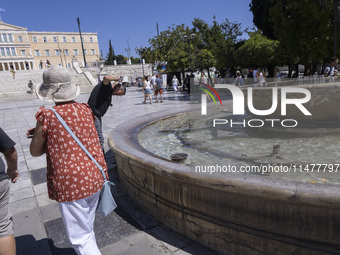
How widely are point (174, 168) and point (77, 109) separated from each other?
3.66ft

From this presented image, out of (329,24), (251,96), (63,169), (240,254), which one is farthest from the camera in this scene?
(329,24)

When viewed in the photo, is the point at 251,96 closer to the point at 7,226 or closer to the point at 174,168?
the point at 174,168

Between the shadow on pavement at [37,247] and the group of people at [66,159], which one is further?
the shadow on pavement at [37,247]

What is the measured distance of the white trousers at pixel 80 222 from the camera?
201cm

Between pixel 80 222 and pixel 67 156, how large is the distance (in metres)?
0.53

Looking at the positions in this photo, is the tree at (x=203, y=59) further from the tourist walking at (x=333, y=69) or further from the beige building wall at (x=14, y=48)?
the beige building wall at (x=14, y=48)

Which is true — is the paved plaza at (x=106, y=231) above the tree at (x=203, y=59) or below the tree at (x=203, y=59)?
below

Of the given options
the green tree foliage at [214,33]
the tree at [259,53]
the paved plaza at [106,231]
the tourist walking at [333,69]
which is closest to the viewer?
the paved plaza at [106,231]

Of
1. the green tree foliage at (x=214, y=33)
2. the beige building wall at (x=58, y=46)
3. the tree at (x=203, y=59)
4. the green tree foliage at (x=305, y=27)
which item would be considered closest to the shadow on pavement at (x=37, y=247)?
the green tree foliage at (x=305, y=27)

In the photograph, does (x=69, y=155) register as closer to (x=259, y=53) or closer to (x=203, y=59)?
Answer: (x=259, y=53)

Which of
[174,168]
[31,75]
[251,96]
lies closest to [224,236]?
[174,168]

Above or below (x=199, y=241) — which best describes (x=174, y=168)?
above

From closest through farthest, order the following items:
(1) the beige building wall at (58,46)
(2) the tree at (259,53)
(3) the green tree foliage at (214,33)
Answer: (2) the tree at (259,53) < (3) the green tree foliage at (214,33) < (1) the beige building wall at (58,46)

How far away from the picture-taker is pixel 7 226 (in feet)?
6.83
